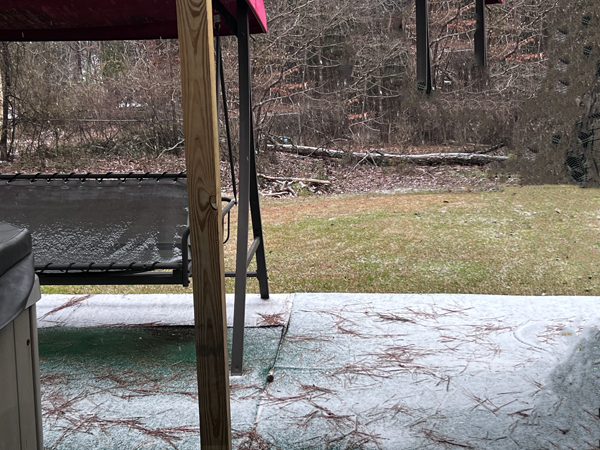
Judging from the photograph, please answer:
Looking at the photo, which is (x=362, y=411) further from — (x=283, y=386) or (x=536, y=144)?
(x=536, y=144)

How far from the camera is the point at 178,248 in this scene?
2789 mm

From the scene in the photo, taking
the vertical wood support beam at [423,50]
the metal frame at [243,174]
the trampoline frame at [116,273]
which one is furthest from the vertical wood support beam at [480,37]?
the trampoline frame at [116,273]

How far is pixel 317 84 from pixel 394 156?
147 centimetres

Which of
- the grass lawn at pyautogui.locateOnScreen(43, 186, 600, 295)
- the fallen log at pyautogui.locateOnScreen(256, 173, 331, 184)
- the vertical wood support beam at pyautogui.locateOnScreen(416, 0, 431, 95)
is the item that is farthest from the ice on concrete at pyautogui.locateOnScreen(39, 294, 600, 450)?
the fallen log at pyautogui.locateOnScreen(256, 173, 331, 184)

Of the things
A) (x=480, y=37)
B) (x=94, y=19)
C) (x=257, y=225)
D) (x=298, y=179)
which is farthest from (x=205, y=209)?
(x=298, y=179)

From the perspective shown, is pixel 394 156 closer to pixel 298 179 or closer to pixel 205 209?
pixel 298 179

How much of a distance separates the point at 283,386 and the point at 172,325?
3.06 ft

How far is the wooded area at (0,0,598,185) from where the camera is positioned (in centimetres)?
739

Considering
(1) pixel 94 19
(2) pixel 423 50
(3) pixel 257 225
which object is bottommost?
(3) pixel 257 225

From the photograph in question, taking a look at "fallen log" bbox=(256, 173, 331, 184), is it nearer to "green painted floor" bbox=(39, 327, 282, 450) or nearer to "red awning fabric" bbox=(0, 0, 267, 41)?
"red awning fabric" bbox=(0, 0, 267, 41)

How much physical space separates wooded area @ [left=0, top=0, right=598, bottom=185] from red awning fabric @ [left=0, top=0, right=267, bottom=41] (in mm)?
4679

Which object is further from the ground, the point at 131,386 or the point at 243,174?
the point at 243,174

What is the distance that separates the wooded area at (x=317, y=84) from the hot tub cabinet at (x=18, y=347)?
6.47 m

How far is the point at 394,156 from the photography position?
304 inches
